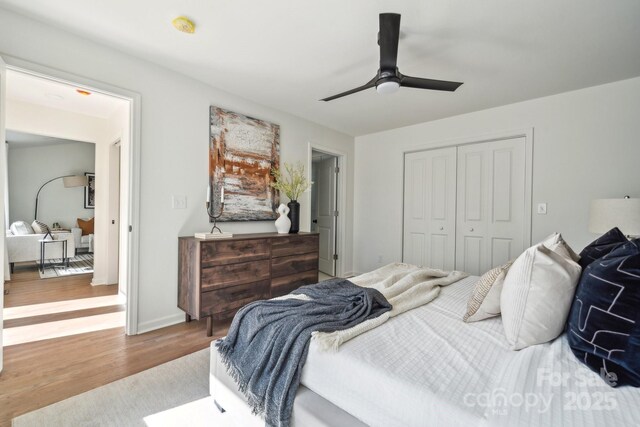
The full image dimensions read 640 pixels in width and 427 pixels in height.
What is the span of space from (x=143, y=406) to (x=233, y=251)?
4.27 ft

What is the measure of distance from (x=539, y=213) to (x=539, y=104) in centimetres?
124

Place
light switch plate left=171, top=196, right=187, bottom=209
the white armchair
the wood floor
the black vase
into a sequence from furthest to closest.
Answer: the white armchair < the black vase < light switch plate left=171, top=196, right=187, bottom=209 < the wood floor

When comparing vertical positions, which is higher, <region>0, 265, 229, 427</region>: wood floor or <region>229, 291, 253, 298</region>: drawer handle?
<region>229, 291, 253, 298</region>: drawer handle

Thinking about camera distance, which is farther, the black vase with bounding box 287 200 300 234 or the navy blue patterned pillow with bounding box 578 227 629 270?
the black vase with bounding box 287 200 300 234

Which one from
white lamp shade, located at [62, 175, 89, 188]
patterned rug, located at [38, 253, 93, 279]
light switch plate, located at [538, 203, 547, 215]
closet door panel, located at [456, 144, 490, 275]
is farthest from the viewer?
white lamp shade, located at [62, 175, 89, 188]

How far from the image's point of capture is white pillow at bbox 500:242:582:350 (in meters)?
1.11

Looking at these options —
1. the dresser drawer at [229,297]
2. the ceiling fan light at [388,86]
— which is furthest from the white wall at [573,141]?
the dresser drawer at [229,297]

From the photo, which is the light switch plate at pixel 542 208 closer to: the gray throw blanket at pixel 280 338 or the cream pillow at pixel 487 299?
the cream pillow at pixel 487 299

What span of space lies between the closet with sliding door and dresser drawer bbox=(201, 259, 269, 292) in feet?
7.95

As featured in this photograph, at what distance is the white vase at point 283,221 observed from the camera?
11.1 feet

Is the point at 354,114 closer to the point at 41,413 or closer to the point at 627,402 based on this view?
the point at 627,402

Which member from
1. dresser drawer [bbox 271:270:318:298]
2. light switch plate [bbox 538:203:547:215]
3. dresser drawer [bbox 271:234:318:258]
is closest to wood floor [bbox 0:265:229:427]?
dresser drawer [bbox 271:270:318:298]

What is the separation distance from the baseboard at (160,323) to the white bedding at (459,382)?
82.0 inches

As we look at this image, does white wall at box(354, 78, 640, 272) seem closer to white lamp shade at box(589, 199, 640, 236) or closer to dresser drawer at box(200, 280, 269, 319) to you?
white lamp shade at box(589, 199, 640, 236)
